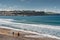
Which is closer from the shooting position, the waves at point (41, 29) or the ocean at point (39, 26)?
the waves at point (41, 29)

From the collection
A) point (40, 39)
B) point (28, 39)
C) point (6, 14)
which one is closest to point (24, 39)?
point (28, 39)

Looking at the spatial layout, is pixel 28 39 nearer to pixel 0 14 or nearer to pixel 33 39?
pixel 33 39

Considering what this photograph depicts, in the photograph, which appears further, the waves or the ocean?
the ocean

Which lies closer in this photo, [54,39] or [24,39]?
[24,39]

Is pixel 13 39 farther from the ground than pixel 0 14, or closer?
farther from the ground

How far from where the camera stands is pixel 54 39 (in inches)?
642

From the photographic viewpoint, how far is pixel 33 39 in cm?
1566

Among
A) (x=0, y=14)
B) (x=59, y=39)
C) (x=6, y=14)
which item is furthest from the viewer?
(x=6, y=14)

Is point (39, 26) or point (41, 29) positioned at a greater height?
point (41, 29)

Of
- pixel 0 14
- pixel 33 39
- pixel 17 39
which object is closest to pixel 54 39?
pixel 33 39

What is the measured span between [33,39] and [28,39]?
49 centimetres

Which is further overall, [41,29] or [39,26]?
[39,26]

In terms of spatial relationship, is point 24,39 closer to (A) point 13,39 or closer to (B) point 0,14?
(A) point 13,39

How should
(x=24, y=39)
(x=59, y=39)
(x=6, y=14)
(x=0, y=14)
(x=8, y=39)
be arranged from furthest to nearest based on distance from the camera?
(x=6, y=14) < (x=0, y=14) < (x=59, y=39) < (x=24, y=39) < (x=8, y=39)
